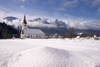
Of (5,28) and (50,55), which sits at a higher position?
(5,28)

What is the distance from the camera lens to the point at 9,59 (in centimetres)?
716

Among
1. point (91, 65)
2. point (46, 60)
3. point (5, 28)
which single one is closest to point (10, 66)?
point (46, 60)

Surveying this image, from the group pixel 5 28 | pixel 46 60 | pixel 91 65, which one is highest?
pixel 5 28

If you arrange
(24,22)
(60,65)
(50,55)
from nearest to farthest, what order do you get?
(60,65)
(50,55)
(24,22)

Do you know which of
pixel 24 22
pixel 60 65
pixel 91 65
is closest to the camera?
pixel 60 65

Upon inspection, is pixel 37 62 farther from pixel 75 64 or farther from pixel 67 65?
pixel 75 64

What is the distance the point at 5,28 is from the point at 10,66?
68067mm

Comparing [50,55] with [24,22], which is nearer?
[50,55]

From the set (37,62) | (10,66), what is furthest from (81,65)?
(10,66)

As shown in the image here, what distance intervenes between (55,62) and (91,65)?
294 cm

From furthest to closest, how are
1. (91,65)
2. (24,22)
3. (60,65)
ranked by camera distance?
1. (24,22)
2. (91,65)
3. (60,65)

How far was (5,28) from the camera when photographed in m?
65.1

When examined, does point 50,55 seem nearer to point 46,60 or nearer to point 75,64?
point 46,60

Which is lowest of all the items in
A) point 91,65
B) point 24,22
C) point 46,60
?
point 91,65
